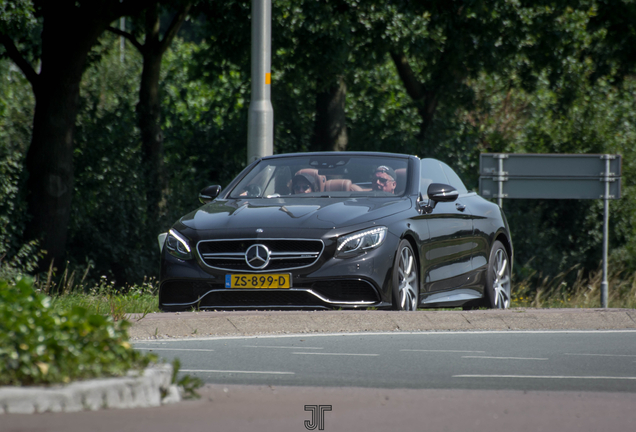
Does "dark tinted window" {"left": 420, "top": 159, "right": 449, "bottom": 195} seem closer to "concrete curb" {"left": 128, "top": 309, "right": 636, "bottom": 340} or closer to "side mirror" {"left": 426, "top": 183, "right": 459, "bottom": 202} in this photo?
"side mirror" {"left": 426, "top": 183, "right": 459, "bottom": 202}

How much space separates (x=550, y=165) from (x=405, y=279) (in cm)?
924

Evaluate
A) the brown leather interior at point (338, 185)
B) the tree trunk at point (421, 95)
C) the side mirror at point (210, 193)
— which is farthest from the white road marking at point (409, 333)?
the tree trunk at point (421, 95)

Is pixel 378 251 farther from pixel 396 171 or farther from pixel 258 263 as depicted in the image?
pixel 396 171

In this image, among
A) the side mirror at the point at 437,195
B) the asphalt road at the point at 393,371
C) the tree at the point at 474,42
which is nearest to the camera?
the asphalt road at the point at 393,371

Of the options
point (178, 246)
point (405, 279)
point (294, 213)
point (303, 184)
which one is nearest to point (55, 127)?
point (303, 184)

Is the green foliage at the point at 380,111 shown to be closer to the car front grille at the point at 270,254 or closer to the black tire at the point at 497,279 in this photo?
the car front grille at the point at 270,254

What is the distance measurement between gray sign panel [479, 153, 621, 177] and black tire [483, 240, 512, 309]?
6.14 m

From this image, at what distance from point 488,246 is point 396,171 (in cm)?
160

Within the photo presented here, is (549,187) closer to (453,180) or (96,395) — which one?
(453,180)

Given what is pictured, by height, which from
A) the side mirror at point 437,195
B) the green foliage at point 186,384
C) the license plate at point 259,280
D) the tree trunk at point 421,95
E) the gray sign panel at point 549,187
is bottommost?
the green foliage at point 186,384

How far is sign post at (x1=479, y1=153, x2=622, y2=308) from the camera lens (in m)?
18.1

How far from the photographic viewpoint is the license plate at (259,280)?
8.92 m

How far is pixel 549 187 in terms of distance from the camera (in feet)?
59.6

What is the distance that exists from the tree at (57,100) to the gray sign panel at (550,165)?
20.3 ft
